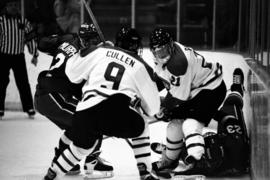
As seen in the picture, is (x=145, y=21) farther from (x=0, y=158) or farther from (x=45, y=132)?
(x=0, y=158)

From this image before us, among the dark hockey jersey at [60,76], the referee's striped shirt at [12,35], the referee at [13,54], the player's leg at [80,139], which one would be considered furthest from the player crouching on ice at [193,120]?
the referee's striped shirt at [12,35]

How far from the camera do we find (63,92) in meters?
4.39

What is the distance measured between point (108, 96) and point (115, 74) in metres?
0.13

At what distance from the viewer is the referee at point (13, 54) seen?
7.22 meters

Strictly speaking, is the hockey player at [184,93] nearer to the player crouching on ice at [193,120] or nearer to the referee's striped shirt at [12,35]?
the player crouching on ice at [193,120]

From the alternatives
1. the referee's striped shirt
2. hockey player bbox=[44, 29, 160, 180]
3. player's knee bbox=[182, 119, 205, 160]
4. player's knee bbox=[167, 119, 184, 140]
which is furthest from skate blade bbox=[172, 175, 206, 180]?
the referee's striped shirt

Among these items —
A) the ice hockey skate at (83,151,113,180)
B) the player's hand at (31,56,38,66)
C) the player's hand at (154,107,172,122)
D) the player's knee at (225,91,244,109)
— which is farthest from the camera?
the player's hand at (31,56,38,66)

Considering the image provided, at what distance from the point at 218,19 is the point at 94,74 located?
4.28m

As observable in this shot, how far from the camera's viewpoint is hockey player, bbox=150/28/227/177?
429 cm

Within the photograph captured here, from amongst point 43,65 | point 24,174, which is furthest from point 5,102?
point 24,174

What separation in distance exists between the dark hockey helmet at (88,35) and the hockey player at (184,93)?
361 millimetres

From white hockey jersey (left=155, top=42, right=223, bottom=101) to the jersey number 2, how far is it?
1.87ft

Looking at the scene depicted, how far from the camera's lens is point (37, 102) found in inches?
177

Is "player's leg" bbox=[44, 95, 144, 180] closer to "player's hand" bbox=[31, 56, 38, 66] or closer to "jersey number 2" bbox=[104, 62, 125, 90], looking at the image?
"jersey number 2" bbox=[104, 62, 125, 90]
